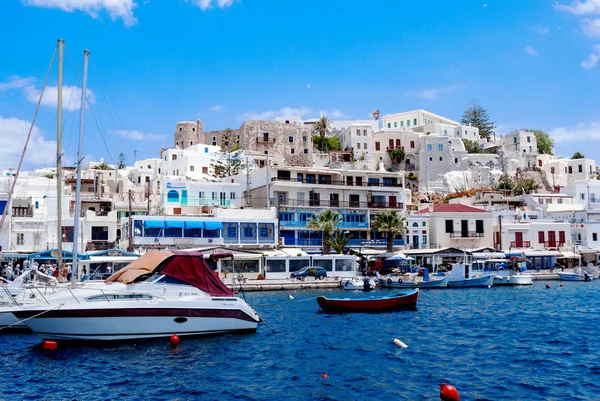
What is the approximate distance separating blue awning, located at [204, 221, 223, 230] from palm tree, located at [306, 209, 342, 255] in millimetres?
8740

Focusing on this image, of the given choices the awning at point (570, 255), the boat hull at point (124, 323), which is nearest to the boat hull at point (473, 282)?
the awning at point (570, 255)

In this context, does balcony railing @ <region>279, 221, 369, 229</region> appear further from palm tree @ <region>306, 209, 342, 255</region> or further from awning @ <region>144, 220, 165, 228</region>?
awning @ <region>144, 220, 165, 228</region>

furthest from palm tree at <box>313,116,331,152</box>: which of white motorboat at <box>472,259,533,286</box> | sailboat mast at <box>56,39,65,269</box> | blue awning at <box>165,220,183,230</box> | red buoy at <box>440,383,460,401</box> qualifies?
red buoy at <box>440,383,460,401</box>

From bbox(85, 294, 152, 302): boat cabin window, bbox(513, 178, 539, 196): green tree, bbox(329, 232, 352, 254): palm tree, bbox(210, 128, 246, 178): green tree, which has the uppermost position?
bbox(210, 128, 246, 178): green tree

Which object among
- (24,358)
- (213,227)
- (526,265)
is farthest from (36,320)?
(526,265)

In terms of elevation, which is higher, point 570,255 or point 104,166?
point 104,166

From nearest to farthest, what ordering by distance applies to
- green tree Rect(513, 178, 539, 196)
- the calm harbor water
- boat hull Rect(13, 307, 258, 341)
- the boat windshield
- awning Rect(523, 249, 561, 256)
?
the calm harbor water → boat hull Rect(13, 307, 258, 341) → the boat windshield → awning Rect(523, 249, 561, 256) → green tree Rect(513, 178, 539, 196)

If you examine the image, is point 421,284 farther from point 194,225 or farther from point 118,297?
point 118,297

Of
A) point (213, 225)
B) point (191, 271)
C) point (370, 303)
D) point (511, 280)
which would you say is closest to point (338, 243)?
point (213, 225)

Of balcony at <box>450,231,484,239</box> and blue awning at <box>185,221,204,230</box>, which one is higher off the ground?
blue awning at <box>185,221,204,230</box>

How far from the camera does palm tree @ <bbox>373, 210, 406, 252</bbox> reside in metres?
54.2

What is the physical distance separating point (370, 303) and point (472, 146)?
8768 centimetres

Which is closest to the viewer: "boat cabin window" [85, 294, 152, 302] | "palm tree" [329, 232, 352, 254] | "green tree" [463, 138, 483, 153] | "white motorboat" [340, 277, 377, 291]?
"boat cabin window" [85, 294, 152, 302]

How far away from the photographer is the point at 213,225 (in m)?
50.3
